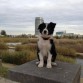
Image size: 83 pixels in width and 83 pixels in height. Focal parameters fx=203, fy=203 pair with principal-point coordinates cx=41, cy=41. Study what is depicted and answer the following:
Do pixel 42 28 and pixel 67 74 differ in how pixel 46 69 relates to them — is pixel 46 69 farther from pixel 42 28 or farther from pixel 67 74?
pixel 42 28

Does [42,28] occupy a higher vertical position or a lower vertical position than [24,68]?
higher

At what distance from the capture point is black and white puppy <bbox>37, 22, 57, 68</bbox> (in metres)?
4.36

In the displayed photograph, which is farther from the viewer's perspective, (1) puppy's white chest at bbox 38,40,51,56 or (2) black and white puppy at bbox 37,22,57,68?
(1) puppy's white chest at bbox 38,40,51,56

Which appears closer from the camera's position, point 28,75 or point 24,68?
point 28,75

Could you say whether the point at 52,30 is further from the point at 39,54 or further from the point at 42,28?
the point at 39,54

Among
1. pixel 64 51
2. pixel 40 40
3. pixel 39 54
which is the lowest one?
pixel 64 51

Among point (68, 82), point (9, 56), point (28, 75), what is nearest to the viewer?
point (68, 82)

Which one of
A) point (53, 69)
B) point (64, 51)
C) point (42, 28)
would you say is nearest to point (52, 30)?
point (42, 28)

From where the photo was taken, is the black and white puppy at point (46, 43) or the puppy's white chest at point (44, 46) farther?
the puppy's white chest at point (44, 46)

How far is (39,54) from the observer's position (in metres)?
4.67

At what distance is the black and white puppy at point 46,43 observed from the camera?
14.3ft

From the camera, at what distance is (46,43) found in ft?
14.7

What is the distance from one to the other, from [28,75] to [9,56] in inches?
325

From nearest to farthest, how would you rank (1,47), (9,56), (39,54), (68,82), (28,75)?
(68,82) → (28,75) → (39,54) → (9,56) → (1,47)
